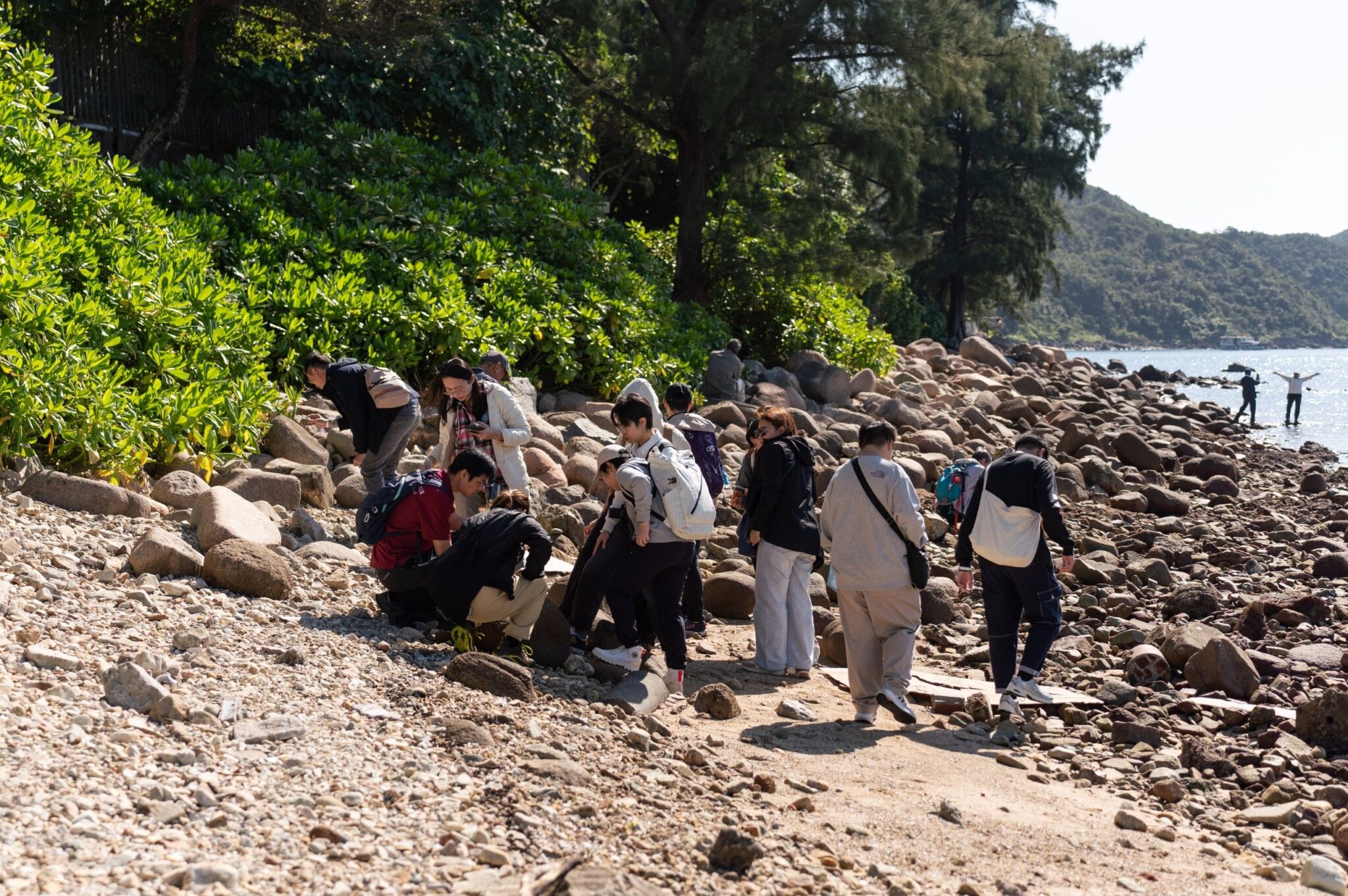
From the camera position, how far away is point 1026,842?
16.8 feet

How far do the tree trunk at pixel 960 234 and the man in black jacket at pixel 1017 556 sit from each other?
107 ft

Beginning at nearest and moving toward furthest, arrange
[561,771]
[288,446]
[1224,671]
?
1. [561,771]
2. [1224,671]
3. [288,446]

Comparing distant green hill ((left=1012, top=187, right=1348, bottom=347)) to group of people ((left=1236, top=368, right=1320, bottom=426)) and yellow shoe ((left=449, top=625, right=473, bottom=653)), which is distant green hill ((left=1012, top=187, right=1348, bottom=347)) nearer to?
group of people ((left=1236, top=368, right=1320, bottom=426))

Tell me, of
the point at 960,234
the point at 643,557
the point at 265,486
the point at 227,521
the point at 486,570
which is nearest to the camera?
the point at 486,570

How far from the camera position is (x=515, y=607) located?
6.61 metres

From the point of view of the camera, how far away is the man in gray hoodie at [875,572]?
22.1 feet

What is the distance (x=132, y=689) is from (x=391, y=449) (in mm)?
3968

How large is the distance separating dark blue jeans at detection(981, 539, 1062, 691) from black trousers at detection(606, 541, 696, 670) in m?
1.83

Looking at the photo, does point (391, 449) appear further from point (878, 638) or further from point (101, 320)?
point (878, 638)

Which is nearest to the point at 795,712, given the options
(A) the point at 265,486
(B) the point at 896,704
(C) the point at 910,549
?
(B) the point at 896,704

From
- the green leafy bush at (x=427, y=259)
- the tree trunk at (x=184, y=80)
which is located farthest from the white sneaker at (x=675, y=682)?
the tree trunk at (x=184, y=80)

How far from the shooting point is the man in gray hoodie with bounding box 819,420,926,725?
22.1ft

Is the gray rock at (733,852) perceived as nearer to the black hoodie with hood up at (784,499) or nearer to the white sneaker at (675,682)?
the white sneaker at (675,682)

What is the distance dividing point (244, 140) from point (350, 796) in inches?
554
